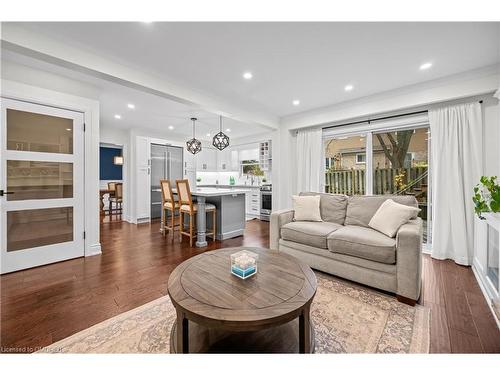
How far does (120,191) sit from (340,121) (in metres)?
6.29

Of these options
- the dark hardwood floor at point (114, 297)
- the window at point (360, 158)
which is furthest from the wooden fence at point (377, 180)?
the dark hardwood floor at point (114, 297)

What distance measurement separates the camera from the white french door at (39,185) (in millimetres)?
2475

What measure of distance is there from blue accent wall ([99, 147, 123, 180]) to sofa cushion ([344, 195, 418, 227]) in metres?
8.22

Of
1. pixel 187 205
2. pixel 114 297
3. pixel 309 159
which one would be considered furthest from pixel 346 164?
pixel 114 297

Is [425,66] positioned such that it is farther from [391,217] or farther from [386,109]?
[391,217]

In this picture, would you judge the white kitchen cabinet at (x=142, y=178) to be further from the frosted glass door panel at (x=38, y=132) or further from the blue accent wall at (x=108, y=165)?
the blue accent wall at (x=108, y=165)

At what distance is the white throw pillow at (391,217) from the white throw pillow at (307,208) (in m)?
0.74

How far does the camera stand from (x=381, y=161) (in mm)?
3832

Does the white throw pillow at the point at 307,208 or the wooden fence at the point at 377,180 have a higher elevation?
the wooden fence at the point at 377,180

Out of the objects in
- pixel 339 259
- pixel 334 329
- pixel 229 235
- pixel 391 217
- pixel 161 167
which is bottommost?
pixel 334 329

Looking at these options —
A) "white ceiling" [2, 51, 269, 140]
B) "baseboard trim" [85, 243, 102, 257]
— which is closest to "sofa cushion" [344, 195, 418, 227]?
"white ceiling" [2, 51, 269, 140]

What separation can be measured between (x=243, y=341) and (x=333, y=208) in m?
2.25

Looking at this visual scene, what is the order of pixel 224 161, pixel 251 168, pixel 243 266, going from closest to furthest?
pixel 243 266 → pixel 251 168 → pixel 224 161
